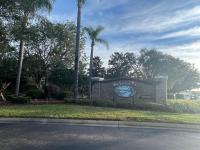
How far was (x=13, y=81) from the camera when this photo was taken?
4175cm

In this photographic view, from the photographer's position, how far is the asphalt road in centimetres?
1003

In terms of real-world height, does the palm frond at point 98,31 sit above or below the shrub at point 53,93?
above

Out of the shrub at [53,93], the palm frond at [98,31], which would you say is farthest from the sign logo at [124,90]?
the palm frond at [98,31]

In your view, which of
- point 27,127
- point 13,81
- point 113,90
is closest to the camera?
point 27,127

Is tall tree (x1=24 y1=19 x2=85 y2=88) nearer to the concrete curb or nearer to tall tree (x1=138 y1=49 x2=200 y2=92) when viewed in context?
the concrete curb

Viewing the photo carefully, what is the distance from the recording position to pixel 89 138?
1141 centimetres

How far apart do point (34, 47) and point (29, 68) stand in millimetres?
2709

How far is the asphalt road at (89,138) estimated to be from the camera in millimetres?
10031

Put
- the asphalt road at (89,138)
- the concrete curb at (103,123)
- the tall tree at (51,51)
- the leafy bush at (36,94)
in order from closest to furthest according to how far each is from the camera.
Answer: the asphalt road at (89,138), the concrete curb at (103,123), the leafy bush at (36,94), the tall tree at (51,51)

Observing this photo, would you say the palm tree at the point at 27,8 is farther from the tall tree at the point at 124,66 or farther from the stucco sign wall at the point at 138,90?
the tall tree at the point at 124,66

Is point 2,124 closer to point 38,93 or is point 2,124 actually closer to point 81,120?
point 81,120

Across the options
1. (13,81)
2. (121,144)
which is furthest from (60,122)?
(13,81)

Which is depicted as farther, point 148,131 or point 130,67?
point 130,67

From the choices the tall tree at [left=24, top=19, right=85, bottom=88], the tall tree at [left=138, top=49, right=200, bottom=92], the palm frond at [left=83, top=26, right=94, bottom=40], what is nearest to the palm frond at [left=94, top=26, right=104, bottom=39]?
the palm frond at [left=83, top=26, right=94, bottom=40]
